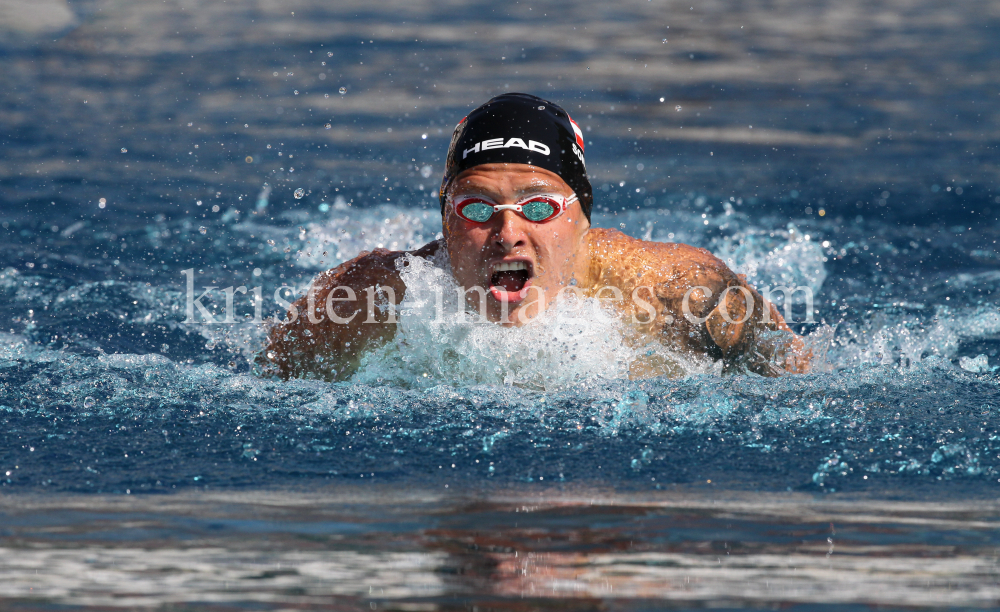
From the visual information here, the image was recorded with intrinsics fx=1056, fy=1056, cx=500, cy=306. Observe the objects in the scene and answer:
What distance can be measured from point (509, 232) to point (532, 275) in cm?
20

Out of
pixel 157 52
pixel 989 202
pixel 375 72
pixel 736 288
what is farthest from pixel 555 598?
pixel 157 52

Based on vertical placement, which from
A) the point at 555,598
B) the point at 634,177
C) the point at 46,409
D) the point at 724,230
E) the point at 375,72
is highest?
the point at 375,72

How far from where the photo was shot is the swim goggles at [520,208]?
3.91 m

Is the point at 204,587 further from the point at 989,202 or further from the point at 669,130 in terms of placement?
the point at 669,130

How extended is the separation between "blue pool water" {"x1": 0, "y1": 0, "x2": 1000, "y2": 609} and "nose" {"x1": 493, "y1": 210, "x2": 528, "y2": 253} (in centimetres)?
39

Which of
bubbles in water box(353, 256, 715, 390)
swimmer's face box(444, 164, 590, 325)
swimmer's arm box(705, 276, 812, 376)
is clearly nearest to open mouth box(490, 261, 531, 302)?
swimmer's face box(444, 164, 590, 325)

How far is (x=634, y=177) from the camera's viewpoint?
912 centimetres

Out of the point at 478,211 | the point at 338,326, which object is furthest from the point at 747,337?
the point at 338,326

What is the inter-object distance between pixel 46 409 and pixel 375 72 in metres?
9.92

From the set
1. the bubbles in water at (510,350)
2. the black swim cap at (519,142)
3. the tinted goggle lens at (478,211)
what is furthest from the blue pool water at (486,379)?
the black swim cap at (519,142)

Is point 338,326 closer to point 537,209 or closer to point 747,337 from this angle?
point 537,209

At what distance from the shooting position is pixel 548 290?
13.2 ft

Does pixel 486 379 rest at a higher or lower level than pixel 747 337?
lower

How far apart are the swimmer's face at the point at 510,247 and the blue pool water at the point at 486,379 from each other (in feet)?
0.48
